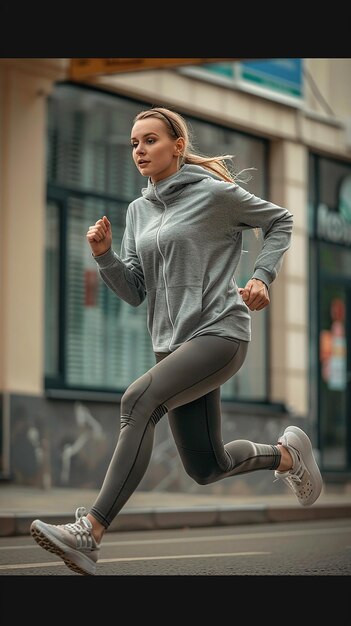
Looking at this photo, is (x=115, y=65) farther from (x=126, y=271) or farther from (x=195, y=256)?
(x=195, y=256)

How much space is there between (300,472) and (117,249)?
8.99 metres

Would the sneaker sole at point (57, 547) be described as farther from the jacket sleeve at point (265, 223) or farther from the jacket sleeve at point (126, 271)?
the jacket sleeve at point (265, 223)

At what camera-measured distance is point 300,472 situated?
613cm

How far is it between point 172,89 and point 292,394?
415 centimetres

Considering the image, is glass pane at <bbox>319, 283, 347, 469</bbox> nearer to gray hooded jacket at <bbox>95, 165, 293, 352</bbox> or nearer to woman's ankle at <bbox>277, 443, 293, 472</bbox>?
woman's ankle at <bbox>277, 443, 293, 472</bbox>

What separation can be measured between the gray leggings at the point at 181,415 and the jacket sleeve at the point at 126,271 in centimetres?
30

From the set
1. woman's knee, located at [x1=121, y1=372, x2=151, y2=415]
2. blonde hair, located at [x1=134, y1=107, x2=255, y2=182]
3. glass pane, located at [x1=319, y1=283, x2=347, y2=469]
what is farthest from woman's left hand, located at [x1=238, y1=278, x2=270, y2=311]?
glass pane, located at [x1=319, y1=283, x2=347, y2=469]

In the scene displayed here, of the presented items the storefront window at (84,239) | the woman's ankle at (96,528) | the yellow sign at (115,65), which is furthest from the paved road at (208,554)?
the yellow sign at (115,65)

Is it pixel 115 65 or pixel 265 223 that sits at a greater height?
pixel 115 65

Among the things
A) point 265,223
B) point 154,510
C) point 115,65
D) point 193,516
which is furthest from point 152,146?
point 115,65

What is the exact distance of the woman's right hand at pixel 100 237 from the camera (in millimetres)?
5418
